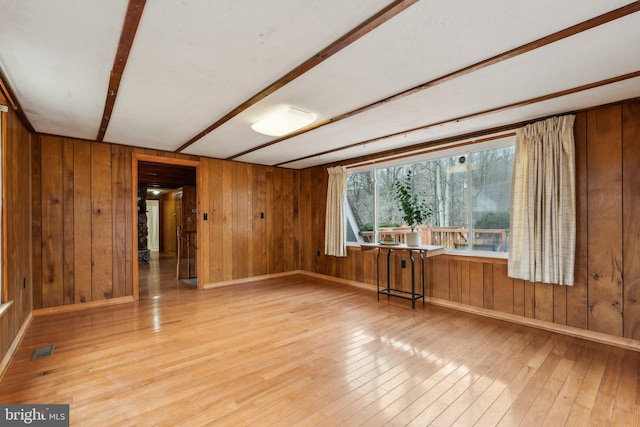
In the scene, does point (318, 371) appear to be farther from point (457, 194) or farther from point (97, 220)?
A: point (97, 220)

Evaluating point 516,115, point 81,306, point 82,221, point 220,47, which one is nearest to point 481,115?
point 516,115

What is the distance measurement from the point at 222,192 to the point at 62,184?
7.08 ft

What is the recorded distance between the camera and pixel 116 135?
12.5 ft

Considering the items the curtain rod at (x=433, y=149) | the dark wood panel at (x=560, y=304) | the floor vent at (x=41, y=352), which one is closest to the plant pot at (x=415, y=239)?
the curtain rod at (x=433, y=149)

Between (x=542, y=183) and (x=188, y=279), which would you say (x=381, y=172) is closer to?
(x=542, y=183)

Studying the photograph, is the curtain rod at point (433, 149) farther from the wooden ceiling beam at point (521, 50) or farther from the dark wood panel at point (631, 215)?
the wooden ceiling beam at point (521, 50)

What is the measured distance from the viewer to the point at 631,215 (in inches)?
107

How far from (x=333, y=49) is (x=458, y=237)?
10.4 feet

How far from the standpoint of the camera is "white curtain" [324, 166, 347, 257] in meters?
5.39

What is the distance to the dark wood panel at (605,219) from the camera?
278cm

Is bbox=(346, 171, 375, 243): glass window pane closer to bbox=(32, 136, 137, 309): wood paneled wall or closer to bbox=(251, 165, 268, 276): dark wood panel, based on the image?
bbox=(251, 165, 268, 276): dark wood panel

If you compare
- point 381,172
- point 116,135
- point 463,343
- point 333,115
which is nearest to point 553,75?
point 333,115

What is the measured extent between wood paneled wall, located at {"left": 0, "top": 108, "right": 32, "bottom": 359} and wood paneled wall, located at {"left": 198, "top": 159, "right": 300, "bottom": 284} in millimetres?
2149

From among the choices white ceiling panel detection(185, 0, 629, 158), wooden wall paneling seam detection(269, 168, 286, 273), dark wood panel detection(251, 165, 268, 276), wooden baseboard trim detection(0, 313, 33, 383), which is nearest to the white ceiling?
white ceiling panel detection(185, 0, 629, 158)
